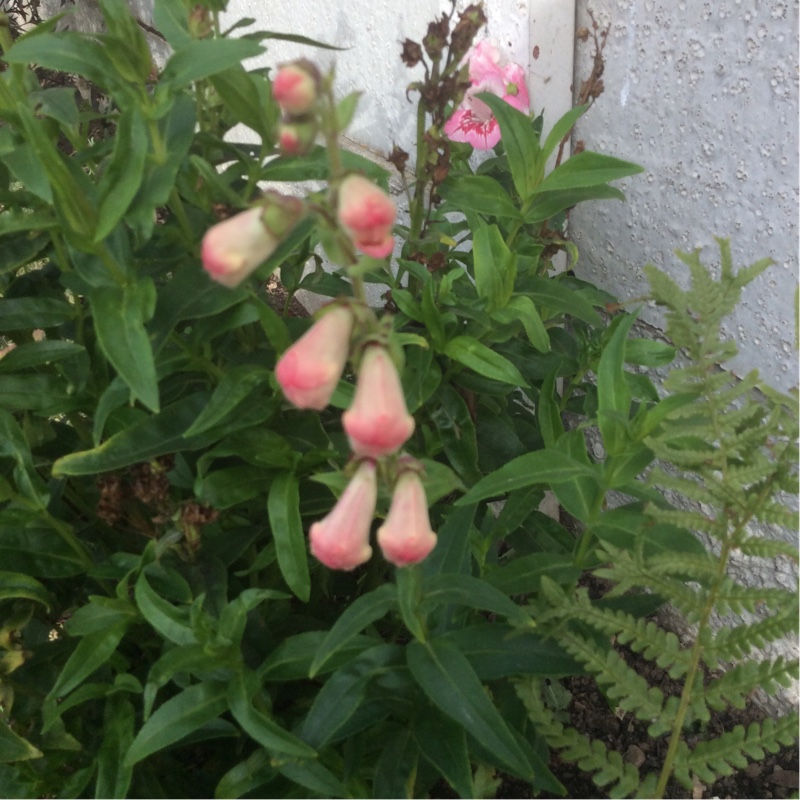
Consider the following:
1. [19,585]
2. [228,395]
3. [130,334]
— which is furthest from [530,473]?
[19,585]

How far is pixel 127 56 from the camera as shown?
0.84m

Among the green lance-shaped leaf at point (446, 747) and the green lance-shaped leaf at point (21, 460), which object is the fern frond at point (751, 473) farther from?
the green lance-shaped leaf at point (21, 460)

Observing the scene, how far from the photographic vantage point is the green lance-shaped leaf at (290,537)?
2.92 ft

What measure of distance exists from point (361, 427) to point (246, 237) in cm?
18

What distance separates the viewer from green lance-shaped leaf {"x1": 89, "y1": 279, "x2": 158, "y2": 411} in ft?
2.56

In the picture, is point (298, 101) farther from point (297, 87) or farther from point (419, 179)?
point (419, 179)

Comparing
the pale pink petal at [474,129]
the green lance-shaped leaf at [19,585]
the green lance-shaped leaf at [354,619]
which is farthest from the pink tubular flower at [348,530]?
the pale pink petal at [474,129]

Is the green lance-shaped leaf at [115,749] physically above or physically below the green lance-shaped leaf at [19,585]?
below

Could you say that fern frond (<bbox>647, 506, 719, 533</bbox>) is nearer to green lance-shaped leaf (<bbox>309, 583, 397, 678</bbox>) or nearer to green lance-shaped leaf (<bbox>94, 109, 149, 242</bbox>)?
green lance-shaped leaf (<bbox>309, 583, 397, 678</bbox>)

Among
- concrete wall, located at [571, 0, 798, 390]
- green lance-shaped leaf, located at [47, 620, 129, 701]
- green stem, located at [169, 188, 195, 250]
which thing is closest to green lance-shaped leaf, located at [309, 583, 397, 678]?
green lance-shaped leaf, located at [47, 620, 129, 701]

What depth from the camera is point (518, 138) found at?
1104mm

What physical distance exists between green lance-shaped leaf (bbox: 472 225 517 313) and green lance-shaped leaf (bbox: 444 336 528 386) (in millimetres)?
79

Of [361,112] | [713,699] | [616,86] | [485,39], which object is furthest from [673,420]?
[361,112]

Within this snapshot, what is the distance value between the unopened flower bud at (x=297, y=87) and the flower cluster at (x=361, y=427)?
162 millimetres
